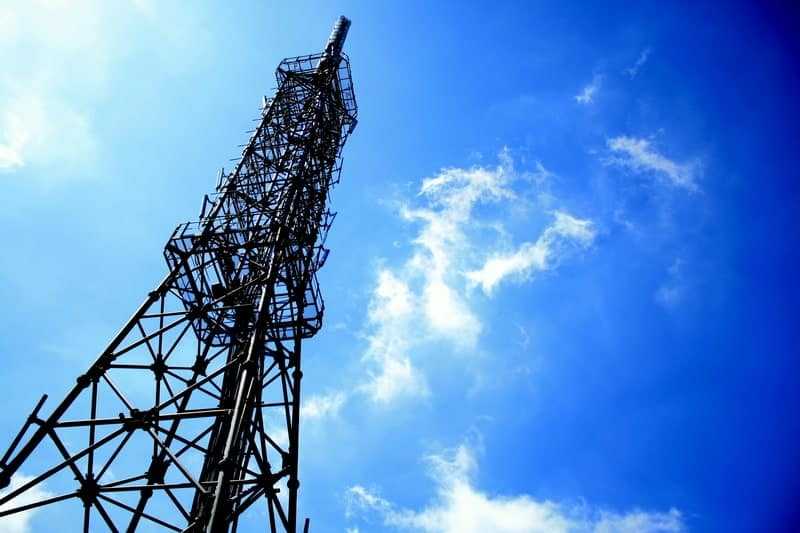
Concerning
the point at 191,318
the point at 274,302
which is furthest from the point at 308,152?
the point at 191,318

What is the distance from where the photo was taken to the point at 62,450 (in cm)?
950

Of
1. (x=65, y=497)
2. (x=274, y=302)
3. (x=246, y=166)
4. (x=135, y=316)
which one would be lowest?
(x=65, y=497)

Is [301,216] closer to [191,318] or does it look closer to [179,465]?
[191,318]

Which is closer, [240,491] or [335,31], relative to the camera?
[240,491]

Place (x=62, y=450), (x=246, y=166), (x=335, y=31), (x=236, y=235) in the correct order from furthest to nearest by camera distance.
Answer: (x=335, y=31) → (x=246, y=166) → (x=236, y=235) → (x=62, y=450)

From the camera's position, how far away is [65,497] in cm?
925

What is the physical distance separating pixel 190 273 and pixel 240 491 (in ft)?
20.2

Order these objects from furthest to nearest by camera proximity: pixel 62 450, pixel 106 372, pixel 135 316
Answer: pixel 135 316, pixel 106 372, pixel 62 450

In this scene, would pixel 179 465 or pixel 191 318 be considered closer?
pixel 179 465

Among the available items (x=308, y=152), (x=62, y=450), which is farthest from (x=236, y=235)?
(x=62, y=450)

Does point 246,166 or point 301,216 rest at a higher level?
point 246,166

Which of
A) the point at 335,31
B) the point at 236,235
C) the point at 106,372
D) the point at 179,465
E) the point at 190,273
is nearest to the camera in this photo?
the point at 179,465

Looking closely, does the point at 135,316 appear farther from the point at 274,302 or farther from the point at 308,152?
the point at 308,152

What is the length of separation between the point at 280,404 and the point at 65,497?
4.42 m
